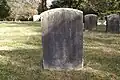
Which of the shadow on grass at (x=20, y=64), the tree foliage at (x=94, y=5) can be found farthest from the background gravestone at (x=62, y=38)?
the tree foliage at (x=94, y=5)

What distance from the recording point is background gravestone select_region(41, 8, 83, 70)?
6.17m

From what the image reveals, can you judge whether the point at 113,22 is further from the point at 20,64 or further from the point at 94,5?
the point at 94,5

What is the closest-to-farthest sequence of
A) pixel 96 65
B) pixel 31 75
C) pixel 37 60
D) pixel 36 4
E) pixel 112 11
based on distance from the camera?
1. pixel 31 75
2. pixel 96 65
3. pixel 37 60
4. pixel 112 11
5. pixel 36 4

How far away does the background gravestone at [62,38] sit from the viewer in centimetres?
617

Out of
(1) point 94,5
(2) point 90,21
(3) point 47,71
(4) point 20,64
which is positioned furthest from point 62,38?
(1) point 94,5

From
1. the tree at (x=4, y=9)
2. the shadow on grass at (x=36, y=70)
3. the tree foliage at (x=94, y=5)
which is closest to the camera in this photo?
the shadow on grass at (x=36, y=70)

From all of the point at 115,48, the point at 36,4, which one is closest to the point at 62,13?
the point at 115,48

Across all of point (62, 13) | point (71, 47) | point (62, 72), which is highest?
point (62, 13)

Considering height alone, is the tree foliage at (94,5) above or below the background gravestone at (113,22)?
above

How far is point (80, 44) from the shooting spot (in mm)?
6336

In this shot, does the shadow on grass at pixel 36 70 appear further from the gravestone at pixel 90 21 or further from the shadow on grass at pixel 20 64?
the gravestone at pixel 90 21

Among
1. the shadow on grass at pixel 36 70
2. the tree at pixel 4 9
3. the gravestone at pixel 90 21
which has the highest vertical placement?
the tree at pixel 4 9

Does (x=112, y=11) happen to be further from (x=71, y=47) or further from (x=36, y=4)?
(x=71, y=47)

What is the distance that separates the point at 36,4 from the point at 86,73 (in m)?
25.2
